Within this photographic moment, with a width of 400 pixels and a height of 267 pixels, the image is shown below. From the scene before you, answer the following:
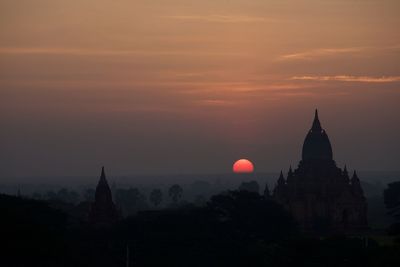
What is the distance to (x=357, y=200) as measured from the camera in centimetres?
10731

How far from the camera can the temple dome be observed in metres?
112

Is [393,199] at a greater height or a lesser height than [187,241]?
greater

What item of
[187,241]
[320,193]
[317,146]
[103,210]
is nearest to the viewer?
[187,241]

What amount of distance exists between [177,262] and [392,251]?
636 inches

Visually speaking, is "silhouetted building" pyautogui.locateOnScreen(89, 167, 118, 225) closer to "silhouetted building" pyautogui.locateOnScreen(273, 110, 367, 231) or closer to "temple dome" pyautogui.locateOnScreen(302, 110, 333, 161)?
"silhouetted building" pyautogui.locateOnScreen(273, 110, 367, 231)

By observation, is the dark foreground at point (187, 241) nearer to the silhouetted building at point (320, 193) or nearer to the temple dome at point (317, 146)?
the silhouetted building at point (320, 193)

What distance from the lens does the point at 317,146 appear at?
11225 cm

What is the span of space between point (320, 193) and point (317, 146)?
6281 mm

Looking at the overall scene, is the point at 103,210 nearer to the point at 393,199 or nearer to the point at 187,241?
the point at 187,241

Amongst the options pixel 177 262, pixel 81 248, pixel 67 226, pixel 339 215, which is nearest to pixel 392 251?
pixel 177 262

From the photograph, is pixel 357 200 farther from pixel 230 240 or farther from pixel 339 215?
pixel 230 240

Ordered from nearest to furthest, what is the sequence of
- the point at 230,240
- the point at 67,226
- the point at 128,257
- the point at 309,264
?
the point at 309,264, the point at 128,257, the point at 230,240, the point at 67,226

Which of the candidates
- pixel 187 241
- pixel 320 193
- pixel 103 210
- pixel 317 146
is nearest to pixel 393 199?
pixel 320 193

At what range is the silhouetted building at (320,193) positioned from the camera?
106 metres
